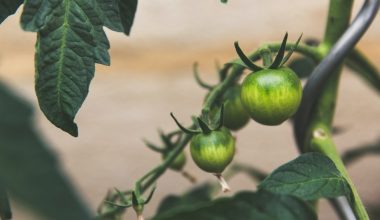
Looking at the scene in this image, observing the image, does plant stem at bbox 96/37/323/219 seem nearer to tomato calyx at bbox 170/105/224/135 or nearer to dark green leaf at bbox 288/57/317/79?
Result: tomato calyx at bbox 170/105/224/135

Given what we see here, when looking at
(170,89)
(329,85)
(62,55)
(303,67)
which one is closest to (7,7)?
(62,55)

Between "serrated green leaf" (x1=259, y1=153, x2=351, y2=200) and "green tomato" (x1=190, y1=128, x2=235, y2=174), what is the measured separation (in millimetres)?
39

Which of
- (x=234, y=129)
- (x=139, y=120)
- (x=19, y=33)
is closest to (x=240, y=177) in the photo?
(x=139, y=120)

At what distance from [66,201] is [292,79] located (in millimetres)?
225

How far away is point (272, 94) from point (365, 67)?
19cm

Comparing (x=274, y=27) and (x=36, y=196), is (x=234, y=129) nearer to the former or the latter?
(x=36, y=196)

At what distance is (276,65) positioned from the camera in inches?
17.6

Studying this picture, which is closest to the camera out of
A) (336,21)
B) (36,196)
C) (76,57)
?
(36,196)

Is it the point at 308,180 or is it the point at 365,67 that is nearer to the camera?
the point at 308,180

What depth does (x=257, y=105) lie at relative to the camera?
44 centimetres

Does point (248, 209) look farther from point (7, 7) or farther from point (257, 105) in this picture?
point (7, 7)

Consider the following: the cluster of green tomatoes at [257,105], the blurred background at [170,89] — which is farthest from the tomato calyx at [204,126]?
the blurred background at [170,89]

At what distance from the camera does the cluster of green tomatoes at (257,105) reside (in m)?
0.44

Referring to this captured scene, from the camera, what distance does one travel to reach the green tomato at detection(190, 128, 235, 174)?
1.52 ft
